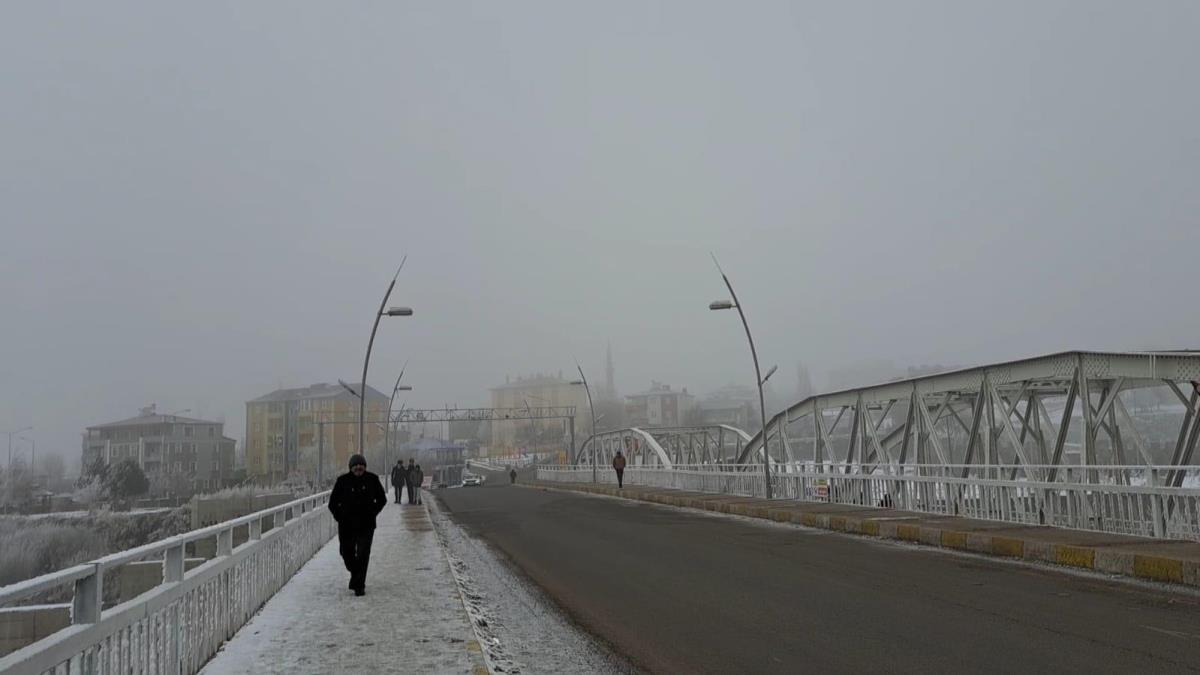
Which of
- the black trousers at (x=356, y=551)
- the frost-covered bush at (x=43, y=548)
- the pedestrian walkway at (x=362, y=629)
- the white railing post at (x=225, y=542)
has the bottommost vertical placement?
the frost-covered bush at (x=43, y=548)

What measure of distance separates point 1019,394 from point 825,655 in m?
22.6

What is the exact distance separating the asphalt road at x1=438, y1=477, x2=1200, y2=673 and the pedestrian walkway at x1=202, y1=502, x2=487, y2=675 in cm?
138

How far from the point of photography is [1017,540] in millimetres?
13422

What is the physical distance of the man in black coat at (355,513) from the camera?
33.3 ft

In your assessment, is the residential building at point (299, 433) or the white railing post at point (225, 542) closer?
the white railing post at point (225, 542)

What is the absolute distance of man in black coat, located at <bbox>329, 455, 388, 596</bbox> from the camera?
10.2m

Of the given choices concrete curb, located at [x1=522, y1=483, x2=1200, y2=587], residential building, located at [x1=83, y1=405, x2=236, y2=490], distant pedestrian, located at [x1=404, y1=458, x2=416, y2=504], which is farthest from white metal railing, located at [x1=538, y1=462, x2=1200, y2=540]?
residential building, located at [x1=83, y1=405, x2=236, y2=490]

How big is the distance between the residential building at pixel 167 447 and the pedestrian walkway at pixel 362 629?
82.0 metres

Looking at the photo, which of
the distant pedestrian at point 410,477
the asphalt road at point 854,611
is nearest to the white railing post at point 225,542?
the asphalt road at point 854,611

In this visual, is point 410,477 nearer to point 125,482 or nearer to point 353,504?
point 353,504

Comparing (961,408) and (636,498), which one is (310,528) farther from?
(961,408)

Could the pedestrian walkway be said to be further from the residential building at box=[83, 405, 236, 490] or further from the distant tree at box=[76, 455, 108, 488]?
the residential building at box=[83, 405, 236, 490]

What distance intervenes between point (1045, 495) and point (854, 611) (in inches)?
390

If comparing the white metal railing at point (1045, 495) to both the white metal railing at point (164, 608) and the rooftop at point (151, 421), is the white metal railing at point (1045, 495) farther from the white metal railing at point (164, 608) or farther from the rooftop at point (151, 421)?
the rooftop at point (151, 421)
